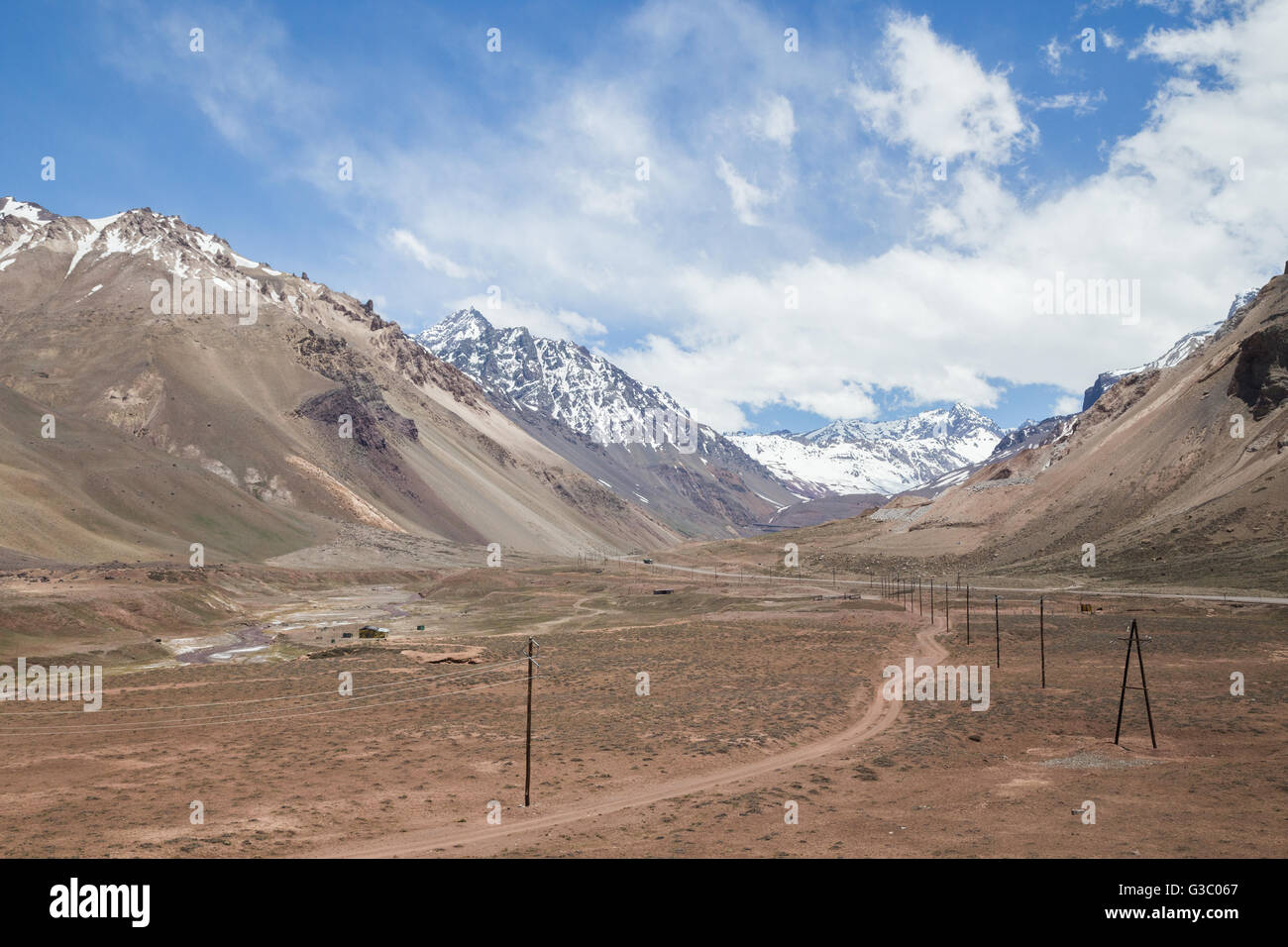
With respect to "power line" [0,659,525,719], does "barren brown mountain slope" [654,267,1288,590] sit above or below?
above

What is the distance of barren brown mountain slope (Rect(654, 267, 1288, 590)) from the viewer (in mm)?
95375

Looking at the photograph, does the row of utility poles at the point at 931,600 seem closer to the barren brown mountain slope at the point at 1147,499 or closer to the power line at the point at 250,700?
the barren brown mountain slope at the point at 1147,499

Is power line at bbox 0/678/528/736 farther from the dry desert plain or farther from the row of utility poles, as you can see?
the row of utility poles

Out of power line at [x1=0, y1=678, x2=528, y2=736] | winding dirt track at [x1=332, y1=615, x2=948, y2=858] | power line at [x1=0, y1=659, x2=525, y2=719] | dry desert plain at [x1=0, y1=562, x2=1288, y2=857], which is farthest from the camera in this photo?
power line at [x1=0, y1=659, x2=525, y2=719]

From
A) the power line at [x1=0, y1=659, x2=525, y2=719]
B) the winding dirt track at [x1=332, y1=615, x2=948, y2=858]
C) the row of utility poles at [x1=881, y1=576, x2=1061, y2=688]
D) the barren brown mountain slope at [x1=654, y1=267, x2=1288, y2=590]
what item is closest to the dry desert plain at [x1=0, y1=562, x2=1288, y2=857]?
the winding dirt track at [x1=332, y1=615, x2=948, y2=858]

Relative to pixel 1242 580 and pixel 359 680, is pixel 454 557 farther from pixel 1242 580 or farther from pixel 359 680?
pixel 1242 580

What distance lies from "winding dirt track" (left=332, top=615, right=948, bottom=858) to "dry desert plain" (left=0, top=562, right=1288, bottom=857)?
0.16m

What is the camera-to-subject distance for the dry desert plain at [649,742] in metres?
22.7

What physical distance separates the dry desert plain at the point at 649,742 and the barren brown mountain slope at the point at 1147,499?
2549cm

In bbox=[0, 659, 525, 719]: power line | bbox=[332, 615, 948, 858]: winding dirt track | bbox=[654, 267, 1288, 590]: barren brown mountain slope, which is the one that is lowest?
bbox=[0, 659, 525, 719]: power line

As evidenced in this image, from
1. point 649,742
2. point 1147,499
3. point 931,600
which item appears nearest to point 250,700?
point 649,742

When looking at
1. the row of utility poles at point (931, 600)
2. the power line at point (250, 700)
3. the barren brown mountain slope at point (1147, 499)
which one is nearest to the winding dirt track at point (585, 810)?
the row of utility poles at point (931, 600)

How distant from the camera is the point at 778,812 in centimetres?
2491

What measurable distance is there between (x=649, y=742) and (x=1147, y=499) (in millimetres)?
112640
